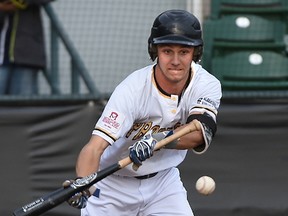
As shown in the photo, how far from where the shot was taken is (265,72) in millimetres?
7793

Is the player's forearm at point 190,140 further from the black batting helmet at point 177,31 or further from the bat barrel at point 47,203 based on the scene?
the bat barrel at point 47,203

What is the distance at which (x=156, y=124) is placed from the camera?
5.27m

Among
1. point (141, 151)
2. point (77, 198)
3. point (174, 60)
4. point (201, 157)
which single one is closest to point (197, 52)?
point (174, 60)

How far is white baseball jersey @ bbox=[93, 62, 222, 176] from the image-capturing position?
5.03m

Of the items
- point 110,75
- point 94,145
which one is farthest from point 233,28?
point 94,145

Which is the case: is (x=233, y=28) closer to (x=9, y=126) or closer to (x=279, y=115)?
(x=279, y=115)

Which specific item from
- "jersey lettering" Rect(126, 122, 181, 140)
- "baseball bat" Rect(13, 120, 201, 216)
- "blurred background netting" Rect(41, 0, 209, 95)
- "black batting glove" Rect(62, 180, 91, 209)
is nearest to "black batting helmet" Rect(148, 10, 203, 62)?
"jersey lettering" Rect(126, 122, 181, 140)

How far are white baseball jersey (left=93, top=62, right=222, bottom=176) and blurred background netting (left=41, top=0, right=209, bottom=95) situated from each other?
2287 millimetres

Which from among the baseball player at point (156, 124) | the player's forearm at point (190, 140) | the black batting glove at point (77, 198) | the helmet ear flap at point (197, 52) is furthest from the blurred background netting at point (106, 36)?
the black batting glove at point (77, 198)

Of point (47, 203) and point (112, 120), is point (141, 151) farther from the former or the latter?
point (47, 203)

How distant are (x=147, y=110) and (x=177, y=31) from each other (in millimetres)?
508

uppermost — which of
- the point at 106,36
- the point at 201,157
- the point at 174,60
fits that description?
the point at 174,60

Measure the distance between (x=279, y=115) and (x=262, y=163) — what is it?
417mm

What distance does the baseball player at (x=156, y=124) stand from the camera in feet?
16.3
